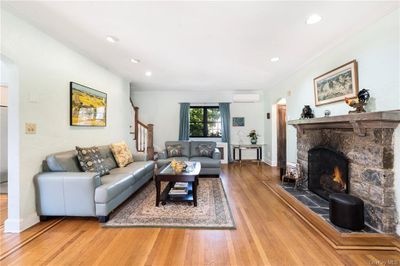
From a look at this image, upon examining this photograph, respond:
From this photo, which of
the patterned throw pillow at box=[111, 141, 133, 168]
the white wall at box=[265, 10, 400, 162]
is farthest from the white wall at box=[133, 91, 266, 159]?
the white wall at box=[265, 10, 400, 162]

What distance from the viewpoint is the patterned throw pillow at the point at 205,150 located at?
17.1 feet

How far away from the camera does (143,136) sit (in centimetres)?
595

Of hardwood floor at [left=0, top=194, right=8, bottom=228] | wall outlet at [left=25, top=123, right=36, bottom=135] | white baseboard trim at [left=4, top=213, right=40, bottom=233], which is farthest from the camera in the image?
hardwood floor at [left=0, top=194, right=8, bottom=228]

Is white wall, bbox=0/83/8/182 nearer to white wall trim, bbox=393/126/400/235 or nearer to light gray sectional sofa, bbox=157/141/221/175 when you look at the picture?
light gray sectional sofa, bbox=157/141/221/175

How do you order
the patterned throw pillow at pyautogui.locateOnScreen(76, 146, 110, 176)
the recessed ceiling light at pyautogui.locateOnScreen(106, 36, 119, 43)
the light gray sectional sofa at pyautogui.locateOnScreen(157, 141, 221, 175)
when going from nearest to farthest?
the recessed ceiling light at pyautogui.locateOnScreen(106, 36, 119, 43) < the patterned throw pillow at pyautogui.locateOnScreen(76, 146, 110, 176) < the light gray sectional sofa at pyautogui.locateOnScreen(157, 141, 221, 175)

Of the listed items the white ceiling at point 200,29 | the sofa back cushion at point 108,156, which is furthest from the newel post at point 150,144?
the white ceiling at point 200,29

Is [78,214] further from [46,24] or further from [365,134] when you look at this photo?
[365,134]

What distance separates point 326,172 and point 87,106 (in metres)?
4.26

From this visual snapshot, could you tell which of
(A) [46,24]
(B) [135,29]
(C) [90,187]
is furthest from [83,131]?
(B) [135,29]

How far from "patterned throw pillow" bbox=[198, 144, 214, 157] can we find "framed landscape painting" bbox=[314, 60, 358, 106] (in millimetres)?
2718

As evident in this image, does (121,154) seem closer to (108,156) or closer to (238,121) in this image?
(108,156)

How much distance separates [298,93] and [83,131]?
4.37 m

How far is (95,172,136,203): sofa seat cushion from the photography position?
241 centimetres

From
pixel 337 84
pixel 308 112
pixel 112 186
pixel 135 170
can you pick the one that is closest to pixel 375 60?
pixel 337 84
